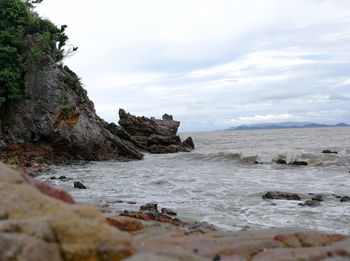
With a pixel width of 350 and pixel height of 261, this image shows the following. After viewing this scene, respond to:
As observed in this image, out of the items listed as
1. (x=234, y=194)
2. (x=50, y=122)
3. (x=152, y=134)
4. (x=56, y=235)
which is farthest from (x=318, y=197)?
(x=152, y=134)

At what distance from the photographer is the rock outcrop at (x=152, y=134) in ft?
114

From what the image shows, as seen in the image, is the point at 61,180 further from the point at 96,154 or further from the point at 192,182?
the point at 96,154

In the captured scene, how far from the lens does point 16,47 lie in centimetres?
2230

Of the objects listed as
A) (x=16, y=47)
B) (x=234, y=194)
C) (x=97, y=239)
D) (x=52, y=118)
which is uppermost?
(x=16, y=47)

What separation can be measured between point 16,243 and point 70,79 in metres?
22.6

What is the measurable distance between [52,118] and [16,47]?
19.3ft

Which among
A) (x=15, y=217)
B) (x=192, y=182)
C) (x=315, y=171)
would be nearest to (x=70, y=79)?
(x=192, y=182)

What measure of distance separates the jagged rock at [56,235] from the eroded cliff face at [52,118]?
1872 centimetres

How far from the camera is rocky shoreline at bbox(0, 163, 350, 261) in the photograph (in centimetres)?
279

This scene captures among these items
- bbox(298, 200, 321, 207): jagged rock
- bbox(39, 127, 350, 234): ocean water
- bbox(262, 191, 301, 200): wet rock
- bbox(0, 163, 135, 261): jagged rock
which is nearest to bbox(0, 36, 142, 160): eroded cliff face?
bbox(39, 127, 350, 234): ocean water

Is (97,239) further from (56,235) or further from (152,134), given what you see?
(152,134)

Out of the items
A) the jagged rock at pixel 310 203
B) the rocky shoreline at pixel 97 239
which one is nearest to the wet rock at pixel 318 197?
the jagged rock at pixel 310 203

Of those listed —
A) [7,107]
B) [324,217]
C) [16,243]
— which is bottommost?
[324,217]

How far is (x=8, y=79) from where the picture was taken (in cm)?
2095
